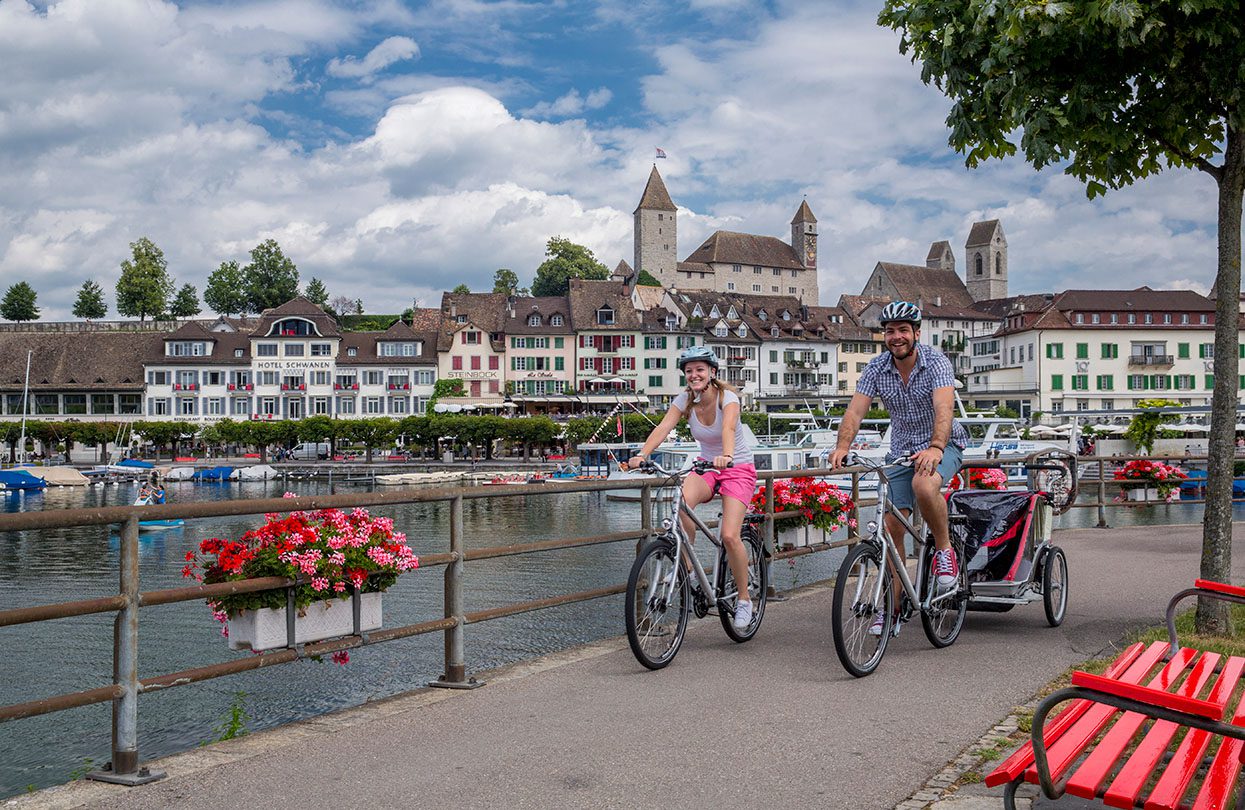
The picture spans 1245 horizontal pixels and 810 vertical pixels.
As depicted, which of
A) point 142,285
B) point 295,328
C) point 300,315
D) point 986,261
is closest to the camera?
point 300,315

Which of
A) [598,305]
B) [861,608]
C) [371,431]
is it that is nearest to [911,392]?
[861,608]

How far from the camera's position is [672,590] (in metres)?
7.28

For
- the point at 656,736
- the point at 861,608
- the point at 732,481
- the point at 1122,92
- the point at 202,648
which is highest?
the point at 1122,92

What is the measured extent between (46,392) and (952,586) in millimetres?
106435

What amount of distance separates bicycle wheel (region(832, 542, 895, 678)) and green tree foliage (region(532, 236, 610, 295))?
124 meters

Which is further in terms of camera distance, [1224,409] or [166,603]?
[1224,409]

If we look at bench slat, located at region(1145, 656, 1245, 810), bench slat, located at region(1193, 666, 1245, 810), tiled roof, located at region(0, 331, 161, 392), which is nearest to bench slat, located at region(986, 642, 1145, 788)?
bench slat, located at region(1145, 656, 1245, 810)

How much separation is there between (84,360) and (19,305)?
116ft

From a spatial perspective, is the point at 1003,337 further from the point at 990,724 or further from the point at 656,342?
the point at 990,724

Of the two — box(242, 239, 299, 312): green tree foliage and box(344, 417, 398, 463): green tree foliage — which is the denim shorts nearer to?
box(344, 417, 398, 463): green tree foliage

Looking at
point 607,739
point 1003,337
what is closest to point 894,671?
point 607,739

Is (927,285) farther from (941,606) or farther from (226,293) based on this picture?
(941,606)

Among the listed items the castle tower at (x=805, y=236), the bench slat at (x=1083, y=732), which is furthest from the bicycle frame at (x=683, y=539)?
the castle tower at (x=805, y=236)

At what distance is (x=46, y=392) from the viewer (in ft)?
332
